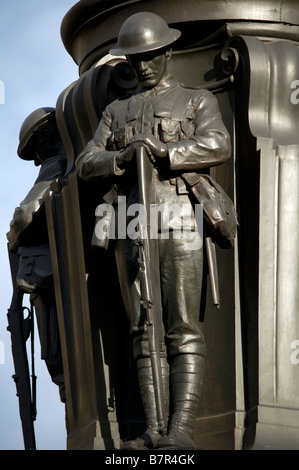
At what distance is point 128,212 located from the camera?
13.2m

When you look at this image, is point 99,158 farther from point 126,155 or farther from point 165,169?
→ point 165,169

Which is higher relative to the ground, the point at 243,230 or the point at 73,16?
the point at 73,16

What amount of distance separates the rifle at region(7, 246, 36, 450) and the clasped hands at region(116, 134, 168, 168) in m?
2.65

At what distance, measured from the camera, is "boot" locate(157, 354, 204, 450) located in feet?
41.3

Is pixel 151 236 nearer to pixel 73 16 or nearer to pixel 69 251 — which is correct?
pixel 69 251

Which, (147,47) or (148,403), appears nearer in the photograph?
(148,403)

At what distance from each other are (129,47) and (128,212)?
1.36 meters

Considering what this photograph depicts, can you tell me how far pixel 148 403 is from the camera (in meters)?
12.7

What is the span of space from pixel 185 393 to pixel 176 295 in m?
0.80

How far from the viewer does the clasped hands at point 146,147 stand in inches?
512

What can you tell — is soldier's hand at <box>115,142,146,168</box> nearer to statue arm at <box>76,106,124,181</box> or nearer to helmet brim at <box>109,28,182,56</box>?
statue arm at <box>76,106,124,181</box>

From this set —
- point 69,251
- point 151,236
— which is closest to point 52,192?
point 69,251

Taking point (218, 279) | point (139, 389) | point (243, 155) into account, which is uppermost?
point (243, 155)

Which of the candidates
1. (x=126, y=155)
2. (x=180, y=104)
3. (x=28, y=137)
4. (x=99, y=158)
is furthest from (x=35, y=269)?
(x=180, y=104)
